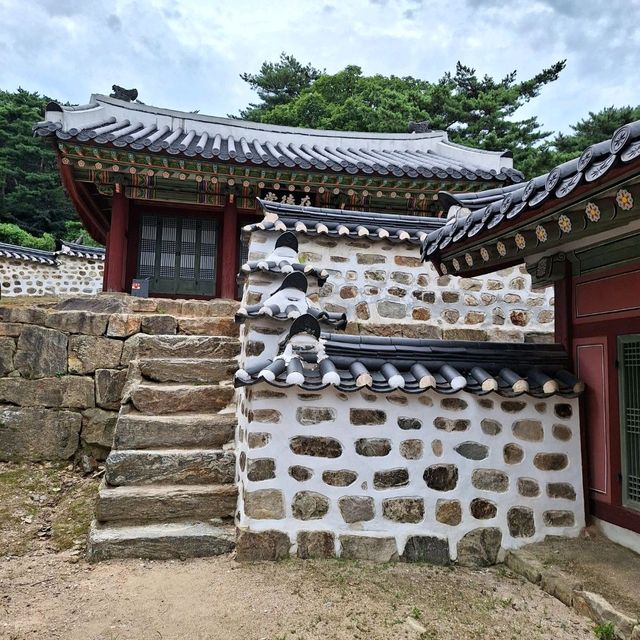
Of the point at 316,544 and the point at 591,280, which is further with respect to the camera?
the point at 591,280

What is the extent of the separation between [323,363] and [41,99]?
98.5 ft

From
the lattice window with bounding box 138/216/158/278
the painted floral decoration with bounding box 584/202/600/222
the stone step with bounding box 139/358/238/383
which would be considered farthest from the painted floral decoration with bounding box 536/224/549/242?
the lattice window with bounding box 138/216/158/278

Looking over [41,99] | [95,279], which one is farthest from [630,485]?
[41,99]

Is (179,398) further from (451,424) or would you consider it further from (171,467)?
(451,424)

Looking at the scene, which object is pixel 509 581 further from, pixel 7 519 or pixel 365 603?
pixel 7 519

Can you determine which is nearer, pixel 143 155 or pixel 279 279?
pixel 279 279

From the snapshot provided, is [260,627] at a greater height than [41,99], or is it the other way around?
[41,99]

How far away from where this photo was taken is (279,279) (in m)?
4.82

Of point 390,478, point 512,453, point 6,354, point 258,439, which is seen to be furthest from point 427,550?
point 6,354

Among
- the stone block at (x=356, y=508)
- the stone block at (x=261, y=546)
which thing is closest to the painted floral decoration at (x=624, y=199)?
the stone block at (x=356, y=508)

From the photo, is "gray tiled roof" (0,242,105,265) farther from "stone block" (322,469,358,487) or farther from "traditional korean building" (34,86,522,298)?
"stone block" (322,469,358,487)

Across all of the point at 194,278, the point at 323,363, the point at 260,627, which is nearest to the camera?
the point at 260,627

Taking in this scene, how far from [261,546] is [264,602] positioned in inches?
19.5

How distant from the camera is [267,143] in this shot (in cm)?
1120
